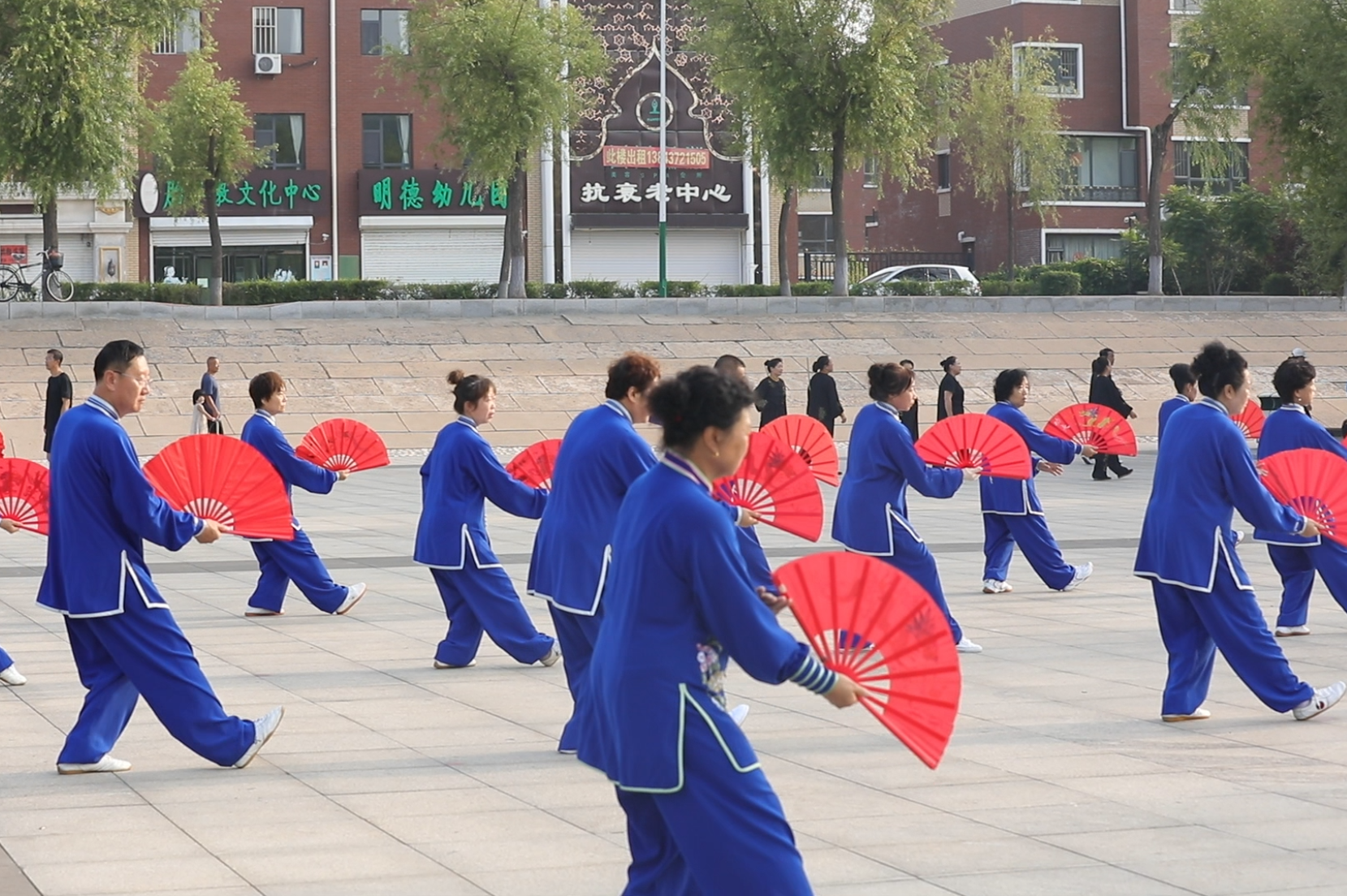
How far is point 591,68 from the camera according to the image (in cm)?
3803

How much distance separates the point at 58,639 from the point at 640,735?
6945 mm

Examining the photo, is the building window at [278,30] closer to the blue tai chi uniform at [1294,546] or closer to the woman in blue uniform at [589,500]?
the blue tai chi uniform at [1294,546]

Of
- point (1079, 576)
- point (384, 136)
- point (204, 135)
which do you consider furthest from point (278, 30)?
point (1079, 576)

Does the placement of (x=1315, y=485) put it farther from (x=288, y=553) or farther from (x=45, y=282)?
(x=45, y=282)

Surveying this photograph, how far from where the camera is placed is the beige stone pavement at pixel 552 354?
25906 mm

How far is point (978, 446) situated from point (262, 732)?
16.9 feet

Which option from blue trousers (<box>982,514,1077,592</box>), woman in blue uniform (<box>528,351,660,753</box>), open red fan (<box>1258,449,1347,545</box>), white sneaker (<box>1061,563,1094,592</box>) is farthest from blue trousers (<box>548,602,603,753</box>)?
white sneaker (<box>1061,563,1094,592</box>)

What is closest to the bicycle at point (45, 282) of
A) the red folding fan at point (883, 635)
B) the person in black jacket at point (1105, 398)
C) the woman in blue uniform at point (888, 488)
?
the person in black jacket at point (1105, 398)

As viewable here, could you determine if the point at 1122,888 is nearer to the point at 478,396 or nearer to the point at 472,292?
the point at 478,396

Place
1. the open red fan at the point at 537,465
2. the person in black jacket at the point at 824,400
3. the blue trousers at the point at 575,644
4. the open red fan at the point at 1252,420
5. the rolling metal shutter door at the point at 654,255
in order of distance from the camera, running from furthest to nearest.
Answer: the rolling metal shutter door at the point at 654,255, the person in black jacket at the point at 824,400, the open red fan at the point at 1252,420, the open red fan at the point at 537,465, the blue trousers at the point at 575,644

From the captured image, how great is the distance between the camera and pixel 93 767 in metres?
6.50

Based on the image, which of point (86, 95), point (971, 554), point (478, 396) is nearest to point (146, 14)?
point (86, 95)

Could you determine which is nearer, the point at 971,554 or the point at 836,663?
the point at 836,663

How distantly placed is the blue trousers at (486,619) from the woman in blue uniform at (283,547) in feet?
5.12
